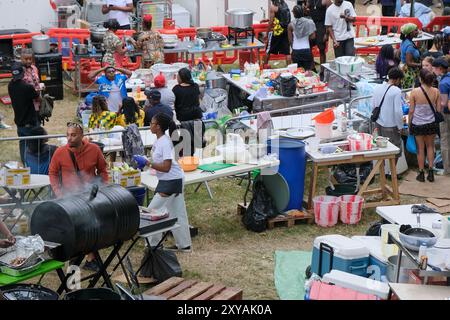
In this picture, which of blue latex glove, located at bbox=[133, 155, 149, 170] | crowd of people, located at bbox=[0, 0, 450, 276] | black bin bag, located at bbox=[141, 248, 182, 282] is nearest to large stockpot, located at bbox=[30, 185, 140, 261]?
crowd of people, located at bbox=[0, 0, 450, 276]

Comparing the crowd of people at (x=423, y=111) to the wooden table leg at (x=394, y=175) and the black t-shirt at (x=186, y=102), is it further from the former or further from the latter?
the black t-shirt at (x=186, y=102)

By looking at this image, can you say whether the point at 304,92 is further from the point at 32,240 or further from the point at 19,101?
the point at 32,240

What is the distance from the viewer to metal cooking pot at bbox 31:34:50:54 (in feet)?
51.7

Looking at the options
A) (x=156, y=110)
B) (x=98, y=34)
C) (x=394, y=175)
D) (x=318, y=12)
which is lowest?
(x=394, y=175)

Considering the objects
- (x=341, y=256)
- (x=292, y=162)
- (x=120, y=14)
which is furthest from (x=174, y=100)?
(x=120, y=14)

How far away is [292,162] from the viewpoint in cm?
1084

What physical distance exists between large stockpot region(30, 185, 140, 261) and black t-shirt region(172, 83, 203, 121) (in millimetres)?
4107

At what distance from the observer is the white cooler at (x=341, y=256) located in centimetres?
885

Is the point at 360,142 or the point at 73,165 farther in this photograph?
the point at 360,142

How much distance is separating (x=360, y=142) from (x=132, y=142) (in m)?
2.69

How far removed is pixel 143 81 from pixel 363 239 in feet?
19.4

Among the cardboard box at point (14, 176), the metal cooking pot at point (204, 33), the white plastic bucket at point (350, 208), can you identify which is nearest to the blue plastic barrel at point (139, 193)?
the cardboard box at point (14, 176)

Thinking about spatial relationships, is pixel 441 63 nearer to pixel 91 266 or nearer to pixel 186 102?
pixel 186 102

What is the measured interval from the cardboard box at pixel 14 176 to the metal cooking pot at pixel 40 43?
6022 millimetres
